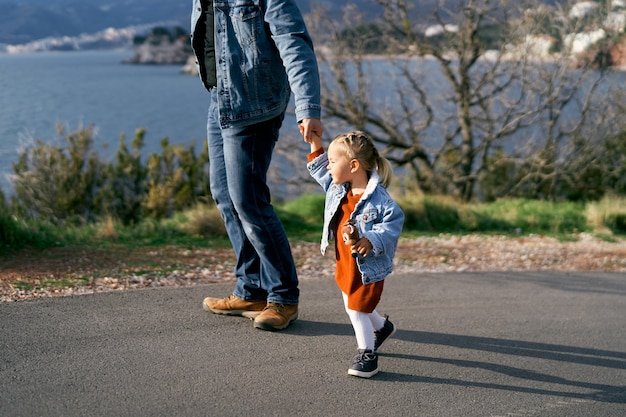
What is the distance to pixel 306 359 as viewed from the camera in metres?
3.90

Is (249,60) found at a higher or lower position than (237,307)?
higher

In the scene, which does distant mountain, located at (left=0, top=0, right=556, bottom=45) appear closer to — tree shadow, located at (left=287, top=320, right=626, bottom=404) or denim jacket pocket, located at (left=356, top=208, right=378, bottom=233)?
tree shadow, located at (left=287, top=320, right=626, bottom=404)

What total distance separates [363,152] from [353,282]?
0.66 meters

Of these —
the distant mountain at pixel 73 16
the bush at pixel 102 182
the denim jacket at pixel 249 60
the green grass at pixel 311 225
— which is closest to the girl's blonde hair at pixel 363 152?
the denim jacket at pixel 249 60

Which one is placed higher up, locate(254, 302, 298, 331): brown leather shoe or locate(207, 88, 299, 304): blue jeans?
locate(207, 88, 299, 304): blue jeans

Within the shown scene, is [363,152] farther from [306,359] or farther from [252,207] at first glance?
[306,359]

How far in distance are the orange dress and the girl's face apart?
0.10 metres

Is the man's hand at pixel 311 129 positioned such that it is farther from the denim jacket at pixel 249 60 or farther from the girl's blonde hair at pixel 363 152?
the denim jacket at pixel 249 60

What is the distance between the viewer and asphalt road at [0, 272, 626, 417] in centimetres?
333

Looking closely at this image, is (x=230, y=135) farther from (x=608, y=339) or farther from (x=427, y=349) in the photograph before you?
(x=608, y=339)

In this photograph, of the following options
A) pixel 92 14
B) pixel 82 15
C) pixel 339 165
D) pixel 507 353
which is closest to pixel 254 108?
pixel 339 165

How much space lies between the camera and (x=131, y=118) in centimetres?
3697

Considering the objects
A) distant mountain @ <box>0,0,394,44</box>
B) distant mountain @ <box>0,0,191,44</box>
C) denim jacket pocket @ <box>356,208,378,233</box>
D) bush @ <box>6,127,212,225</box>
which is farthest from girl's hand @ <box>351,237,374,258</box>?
distant mountain @ <box>0,0,191,44</box>

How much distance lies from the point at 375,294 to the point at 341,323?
3.20 ft
